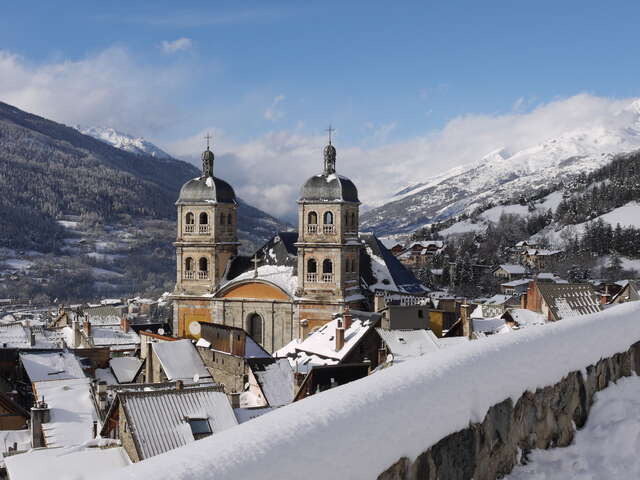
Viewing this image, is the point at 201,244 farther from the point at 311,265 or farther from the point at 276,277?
the point at 311,265

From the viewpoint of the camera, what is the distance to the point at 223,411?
2255 cm

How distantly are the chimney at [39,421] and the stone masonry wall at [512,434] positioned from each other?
2092 centimetres

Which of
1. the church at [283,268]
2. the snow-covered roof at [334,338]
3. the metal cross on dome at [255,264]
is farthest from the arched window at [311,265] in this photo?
the snow-covered roof at [334,338]

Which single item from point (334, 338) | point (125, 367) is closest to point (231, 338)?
point (334, 338)

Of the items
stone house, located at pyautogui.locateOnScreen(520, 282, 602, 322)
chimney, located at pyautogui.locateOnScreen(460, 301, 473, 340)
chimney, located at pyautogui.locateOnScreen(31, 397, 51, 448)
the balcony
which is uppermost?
the balcony

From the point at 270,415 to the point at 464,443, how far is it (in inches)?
84.3

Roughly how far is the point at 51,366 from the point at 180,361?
6980 mm

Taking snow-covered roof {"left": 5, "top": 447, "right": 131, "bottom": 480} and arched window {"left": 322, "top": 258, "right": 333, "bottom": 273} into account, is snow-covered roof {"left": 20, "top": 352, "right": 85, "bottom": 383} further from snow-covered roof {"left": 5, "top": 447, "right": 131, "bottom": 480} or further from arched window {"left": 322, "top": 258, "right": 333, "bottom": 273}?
snow-covered roof {"left": 5, "top": 447, "right": 131, "bottom": 480}

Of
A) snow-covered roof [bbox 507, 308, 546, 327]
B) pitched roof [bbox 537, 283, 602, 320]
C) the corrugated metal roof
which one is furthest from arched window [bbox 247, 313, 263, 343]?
the corrugated metal roof

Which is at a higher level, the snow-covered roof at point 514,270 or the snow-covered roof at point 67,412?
the snow-covered roof at point 514,270

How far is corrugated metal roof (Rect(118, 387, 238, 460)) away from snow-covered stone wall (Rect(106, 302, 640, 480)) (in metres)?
12.9

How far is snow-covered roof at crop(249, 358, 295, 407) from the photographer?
1248 inches

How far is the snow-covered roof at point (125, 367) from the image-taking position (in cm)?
4009

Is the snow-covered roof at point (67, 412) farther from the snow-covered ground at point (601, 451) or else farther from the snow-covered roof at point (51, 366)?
the snow-covered ground at point (601, 451)
